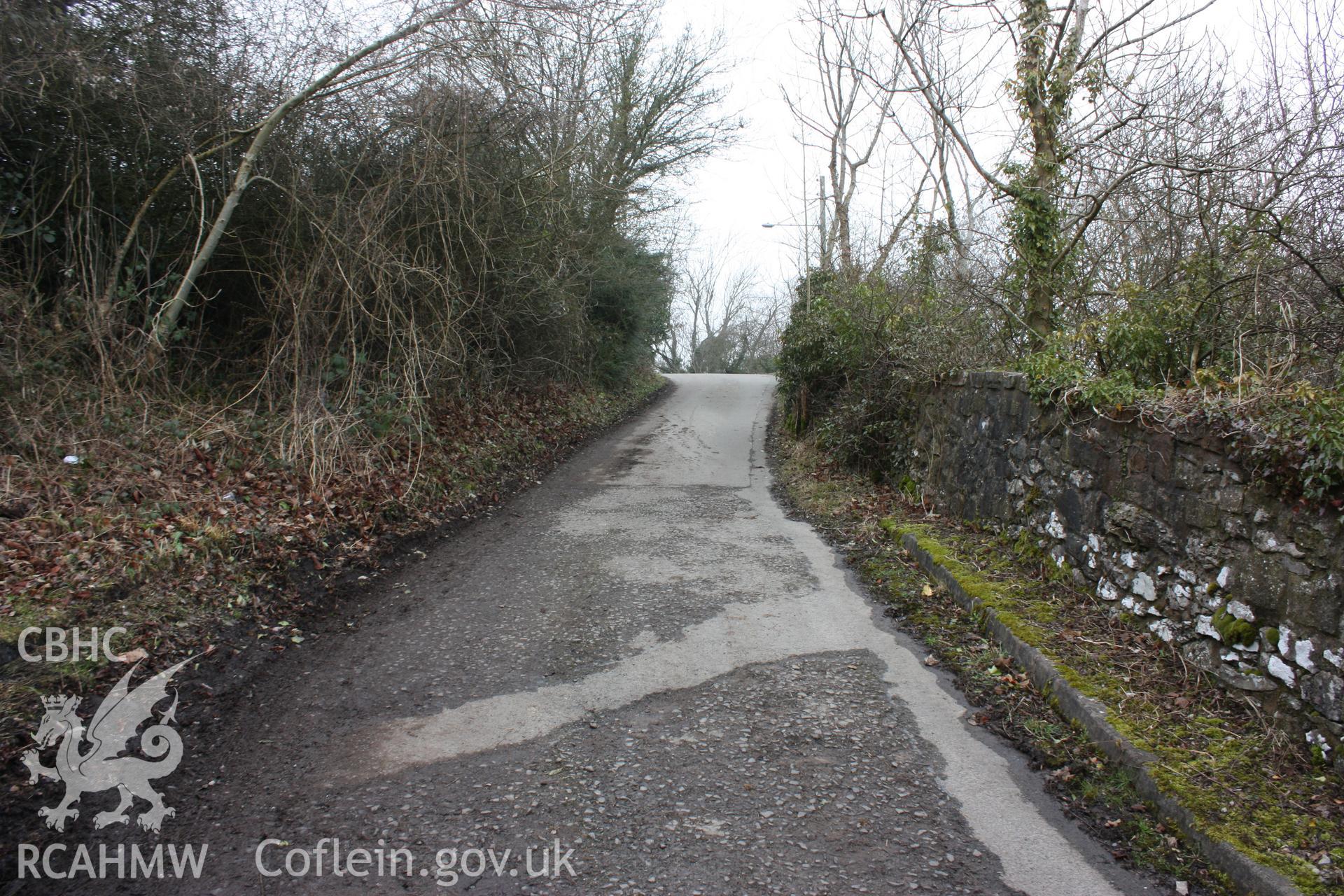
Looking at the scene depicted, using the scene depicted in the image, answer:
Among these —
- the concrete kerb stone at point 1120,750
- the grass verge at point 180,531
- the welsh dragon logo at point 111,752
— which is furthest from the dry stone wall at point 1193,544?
the grass verge at point 180,531

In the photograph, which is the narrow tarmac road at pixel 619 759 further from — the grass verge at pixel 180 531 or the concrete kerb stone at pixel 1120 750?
the grass verge at pixel 180 531

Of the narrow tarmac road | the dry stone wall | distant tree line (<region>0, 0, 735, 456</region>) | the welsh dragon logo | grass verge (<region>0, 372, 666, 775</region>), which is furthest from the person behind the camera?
distant tree line (<region>0, 0, 735, 456</region>)

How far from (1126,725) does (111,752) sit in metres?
4.77

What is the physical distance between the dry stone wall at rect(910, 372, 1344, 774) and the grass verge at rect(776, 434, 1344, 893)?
15 centimetres

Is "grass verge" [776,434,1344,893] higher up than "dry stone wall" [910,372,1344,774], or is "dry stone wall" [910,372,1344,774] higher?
"dry stone wall" [910,372,1344,774]

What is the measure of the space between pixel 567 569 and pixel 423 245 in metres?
4.84

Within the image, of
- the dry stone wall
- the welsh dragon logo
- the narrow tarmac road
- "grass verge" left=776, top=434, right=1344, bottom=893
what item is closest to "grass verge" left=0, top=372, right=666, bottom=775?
the welsh dragon logo

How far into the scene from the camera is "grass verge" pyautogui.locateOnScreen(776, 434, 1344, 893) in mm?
2980

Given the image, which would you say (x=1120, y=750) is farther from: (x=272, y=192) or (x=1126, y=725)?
(x=272, y=192)

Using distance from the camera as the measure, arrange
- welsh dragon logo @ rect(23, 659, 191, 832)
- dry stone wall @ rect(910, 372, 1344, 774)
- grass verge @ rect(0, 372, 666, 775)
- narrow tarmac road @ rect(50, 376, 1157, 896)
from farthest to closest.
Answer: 1. grass verge @ rect(0, 372, 666, 775)
2. dry stone wall @ rect(910, 372, 1344, 774)
3. welsh dragon logo @ rect(23, 659, 191, 832)
4. narrow tarmac road @ rect(50, 376, 1157, 896)

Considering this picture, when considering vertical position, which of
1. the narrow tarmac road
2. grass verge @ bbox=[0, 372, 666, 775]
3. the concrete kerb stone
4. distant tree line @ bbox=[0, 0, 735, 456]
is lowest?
the narrow tarmac road

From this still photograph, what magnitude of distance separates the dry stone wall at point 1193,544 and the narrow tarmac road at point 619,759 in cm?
122

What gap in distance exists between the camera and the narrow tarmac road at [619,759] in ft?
9.59

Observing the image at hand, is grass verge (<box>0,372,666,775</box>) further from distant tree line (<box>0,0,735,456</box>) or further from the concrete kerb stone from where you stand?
the concrete kerb stone
